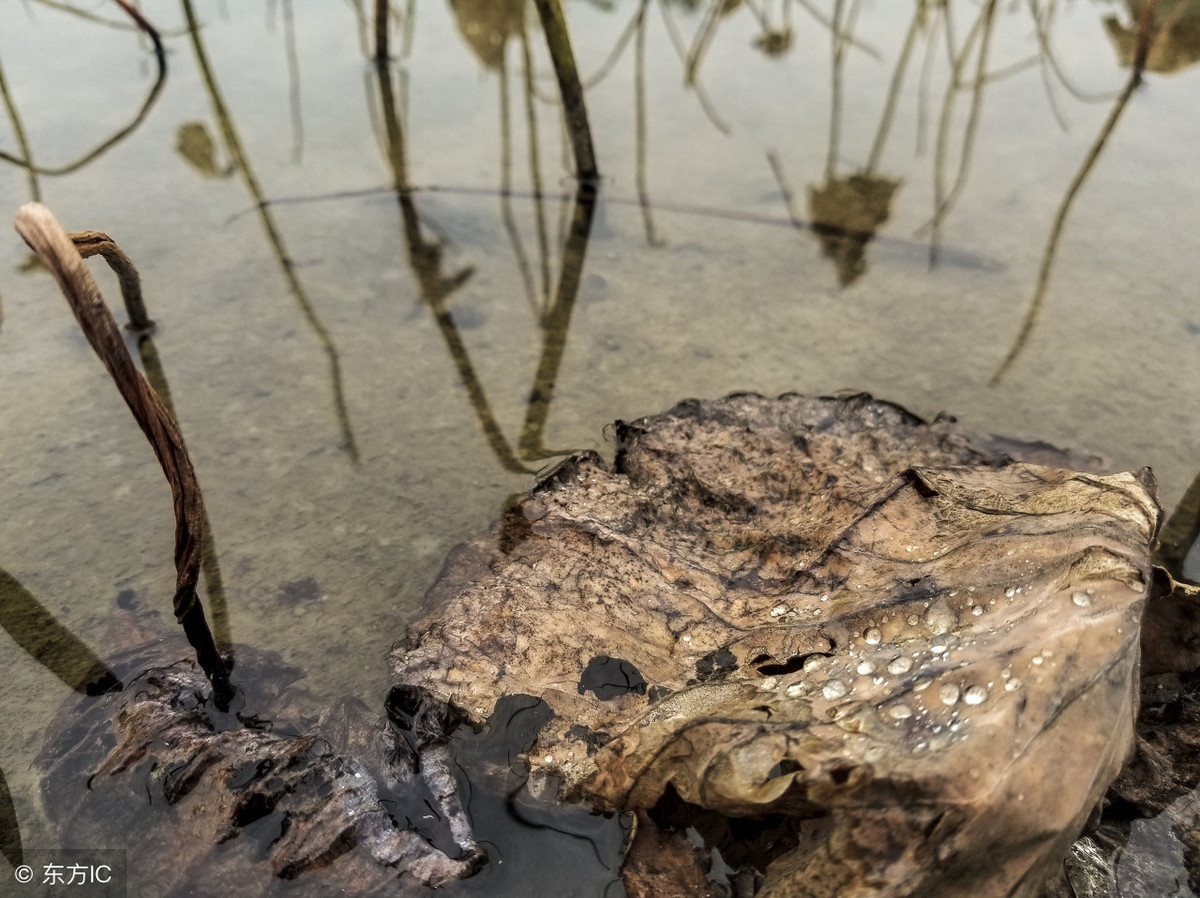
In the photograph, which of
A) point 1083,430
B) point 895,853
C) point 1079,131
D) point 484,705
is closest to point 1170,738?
point 895,853

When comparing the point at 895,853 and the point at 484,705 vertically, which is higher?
the point at 895,853

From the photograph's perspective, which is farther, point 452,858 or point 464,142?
point 464,142

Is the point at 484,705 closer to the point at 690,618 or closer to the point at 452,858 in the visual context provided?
the point at 452,858

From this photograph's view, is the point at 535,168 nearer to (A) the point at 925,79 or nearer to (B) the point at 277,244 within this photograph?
(B) the point at 277,244

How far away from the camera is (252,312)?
7.64 feet

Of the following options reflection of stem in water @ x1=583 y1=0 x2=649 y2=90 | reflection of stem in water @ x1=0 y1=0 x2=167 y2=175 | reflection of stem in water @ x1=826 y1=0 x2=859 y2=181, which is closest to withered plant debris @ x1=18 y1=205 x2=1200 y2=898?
reflection of stem in water @ x1=826 y1=0 x2=859 y2=181

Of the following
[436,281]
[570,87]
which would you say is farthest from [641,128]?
[436,281]

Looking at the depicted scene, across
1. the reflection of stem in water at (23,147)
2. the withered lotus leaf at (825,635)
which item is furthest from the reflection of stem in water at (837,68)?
the reflection of stem in water at (23,147)

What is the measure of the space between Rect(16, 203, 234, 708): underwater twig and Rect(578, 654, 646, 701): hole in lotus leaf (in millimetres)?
598

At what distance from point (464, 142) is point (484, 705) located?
226 centimetres

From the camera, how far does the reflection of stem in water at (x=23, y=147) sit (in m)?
2.70

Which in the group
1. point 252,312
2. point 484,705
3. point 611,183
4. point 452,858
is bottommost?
point 452,858

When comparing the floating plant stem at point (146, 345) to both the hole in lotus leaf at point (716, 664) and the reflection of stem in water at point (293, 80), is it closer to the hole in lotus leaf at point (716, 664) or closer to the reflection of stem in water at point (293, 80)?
the hole in lotus leaf at point (716, 664)

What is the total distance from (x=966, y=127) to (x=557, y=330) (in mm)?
1850
